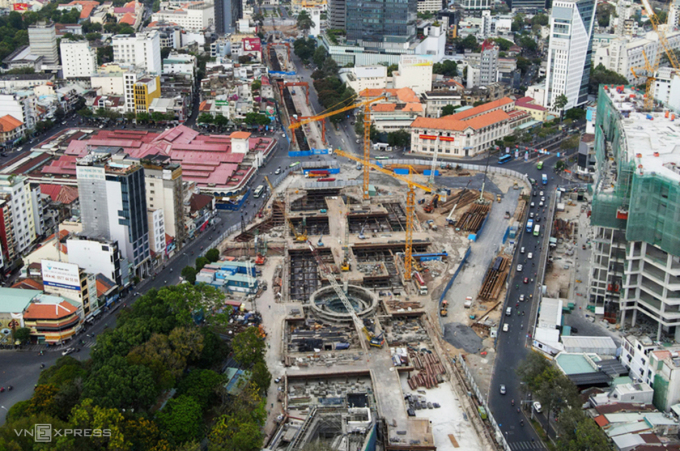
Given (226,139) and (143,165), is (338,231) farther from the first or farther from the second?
(226,139)

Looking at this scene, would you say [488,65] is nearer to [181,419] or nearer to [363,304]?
[363,304]

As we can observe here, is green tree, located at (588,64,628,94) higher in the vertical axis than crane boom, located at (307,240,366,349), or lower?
higher

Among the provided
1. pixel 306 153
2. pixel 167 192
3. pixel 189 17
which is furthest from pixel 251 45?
pixel 167 192

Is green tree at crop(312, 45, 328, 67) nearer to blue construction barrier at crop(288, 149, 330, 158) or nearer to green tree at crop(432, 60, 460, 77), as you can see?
green tree at crop(432, 60, 460, 77)

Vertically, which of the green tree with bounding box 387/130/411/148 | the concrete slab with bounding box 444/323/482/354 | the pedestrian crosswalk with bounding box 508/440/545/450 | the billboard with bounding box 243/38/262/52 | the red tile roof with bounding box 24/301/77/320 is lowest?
the pedestrian crosswalk with bounding box 508/440/545/450

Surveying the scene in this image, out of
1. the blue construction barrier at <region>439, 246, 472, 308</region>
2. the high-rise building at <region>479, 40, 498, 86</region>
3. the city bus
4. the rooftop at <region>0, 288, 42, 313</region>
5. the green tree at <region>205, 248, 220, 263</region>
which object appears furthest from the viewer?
the high-rise building at <region>479, 40, 498, 86</region>

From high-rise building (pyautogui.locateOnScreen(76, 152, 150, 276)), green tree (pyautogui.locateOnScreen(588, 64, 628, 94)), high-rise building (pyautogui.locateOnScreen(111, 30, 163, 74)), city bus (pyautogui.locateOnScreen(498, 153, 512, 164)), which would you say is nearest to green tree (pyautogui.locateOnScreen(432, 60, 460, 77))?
green tree (pyautogui.locateOnScreen(588, 64, 628, 94))

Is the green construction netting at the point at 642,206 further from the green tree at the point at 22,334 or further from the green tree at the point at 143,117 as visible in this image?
the green tree at the point at 143,117
